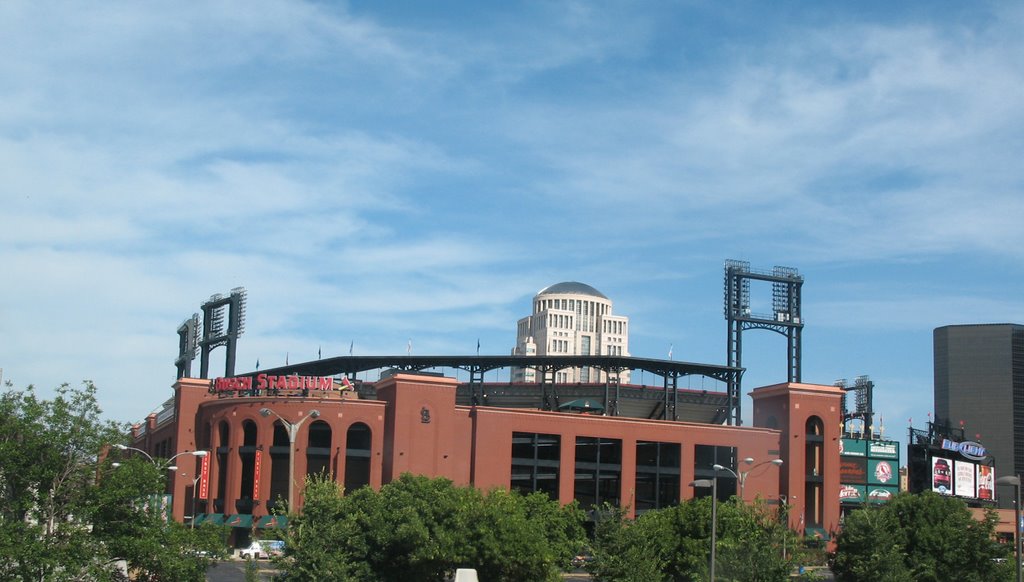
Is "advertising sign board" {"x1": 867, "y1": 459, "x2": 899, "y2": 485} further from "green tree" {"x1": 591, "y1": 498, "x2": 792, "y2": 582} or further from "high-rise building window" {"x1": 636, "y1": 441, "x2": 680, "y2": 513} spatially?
"green tree" {"x1": 591, "y1": 498, "x2": 792, "y2": 582}

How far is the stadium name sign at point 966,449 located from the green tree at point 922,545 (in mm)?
64498

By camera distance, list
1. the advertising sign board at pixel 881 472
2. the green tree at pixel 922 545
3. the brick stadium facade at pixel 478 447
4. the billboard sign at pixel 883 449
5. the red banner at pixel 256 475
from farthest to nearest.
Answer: the billboard sign at pixel 883 449 → the advertising sign board at pixel 881 472 → the red banner at pixel 256 475 → the brick stadium facade at pixel 478 447 → the green tree at pixel 922 545

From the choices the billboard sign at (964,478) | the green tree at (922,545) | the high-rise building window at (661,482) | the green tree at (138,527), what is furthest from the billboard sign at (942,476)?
the green tree at (138,527)

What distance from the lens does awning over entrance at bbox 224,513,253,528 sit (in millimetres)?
104262

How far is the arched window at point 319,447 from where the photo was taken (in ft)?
341

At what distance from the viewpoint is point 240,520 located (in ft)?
345

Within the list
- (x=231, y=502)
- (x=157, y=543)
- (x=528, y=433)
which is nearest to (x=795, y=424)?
(x=528, y=433)

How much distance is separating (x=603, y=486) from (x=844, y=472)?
35966 mm

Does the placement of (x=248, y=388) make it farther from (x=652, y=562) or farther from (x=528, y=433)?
(x=652, y=562)

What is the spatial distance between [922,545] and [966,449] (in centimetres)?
7048

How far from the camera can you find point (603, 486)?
370 ft

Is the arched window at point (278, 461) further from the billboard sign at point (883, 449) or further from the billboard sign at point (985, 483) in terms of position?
the billboard sign at point (985, 483)

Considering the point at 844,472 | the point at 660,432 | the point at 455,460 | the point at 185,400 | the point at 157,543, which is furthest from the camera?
the point at 844,472

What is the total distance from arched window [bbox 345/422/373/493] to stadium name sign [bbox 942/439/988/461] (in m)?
66.1
